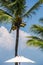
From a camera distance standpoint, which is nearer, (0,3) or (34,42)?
(34,42)

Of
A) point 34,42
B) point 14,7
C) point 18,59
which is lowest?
point 18,59

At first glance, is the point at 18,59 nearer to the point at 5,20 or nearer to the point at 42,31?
the point at 42,31

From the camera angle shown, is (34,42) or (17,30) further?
(17,30)

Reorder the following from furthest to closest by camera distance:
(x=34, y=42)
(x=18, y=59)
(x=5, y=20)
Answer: (x=5, y=20)
(x=18, y=59)
(x=34, y=42)

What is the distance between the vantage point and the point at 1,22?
2398 cm

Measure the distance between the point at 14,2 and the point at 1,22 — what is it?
1994 mm

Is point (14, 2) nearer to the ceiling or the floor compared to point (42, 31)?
nearer to the ceiling

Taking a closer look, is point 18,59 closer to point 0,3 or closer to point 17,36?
point 17,36

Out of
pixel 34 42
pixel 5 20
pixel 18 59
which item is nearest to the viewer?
pixel 34 42

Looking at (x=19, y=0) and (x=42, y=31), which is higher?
(x=19, y=0)

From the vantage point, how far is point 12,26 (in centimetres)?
2430

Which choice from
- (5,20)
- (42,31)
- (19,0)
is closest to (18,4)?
(19,0)

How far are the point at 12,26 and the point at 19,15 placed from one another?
1165 millimetres

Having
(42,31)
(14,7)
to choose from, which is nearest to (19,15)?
(14,7)
